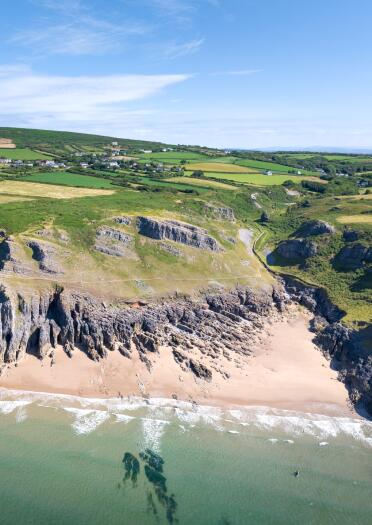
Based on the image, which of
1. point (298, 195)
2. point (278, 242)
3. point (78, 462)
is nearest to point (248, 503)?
point (78, 462)

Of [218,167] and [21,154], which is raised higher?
[218,167]

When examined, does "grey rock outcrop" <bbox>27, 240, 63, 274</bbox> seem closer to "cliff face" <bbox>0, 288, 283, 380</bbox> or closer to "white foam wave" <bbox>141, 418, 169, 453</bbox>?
"cliff face" <bbox>0, 288, 283, 380</bbox>

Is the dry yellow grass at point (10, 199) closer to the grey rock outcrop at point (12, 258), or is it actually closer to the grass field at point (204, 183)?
the grey rock outcrop at point (12, 258)

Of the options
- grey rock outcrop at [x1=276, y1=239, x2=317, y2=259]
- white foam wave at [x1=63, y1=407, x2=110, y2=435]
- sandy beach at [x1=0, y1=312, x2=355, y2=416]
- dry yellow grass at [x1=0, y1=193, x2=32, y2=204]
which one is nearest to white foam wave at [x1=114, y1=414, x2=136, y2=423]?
white foam wave at [x1=63, y1=407, x2=110, y2=435]

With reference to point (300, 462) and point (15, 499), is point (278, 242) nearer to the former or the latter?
point (300, 462)

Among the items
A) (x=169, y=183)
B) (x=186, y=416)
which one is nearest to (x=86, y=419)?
(x=186, y=416)

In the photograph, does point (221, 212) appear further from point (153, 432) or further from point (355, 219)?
point (153, 432)

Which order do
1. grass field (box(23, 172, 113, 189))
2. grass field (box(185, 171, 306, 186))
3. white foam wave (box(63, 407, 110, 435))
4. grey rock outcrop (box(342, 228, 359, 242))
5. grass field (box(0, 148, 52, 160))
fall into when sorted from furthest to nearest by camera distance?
grass field (box(0, 148, 52, 160)) → grass field (box(185, 171, 306, 186)) → grass field (box(23, 172, 113, 189)) → grey rock outcrop (box(342, 228, 359, 242)) → white foam wave (box(63, 407, 110, 435))
